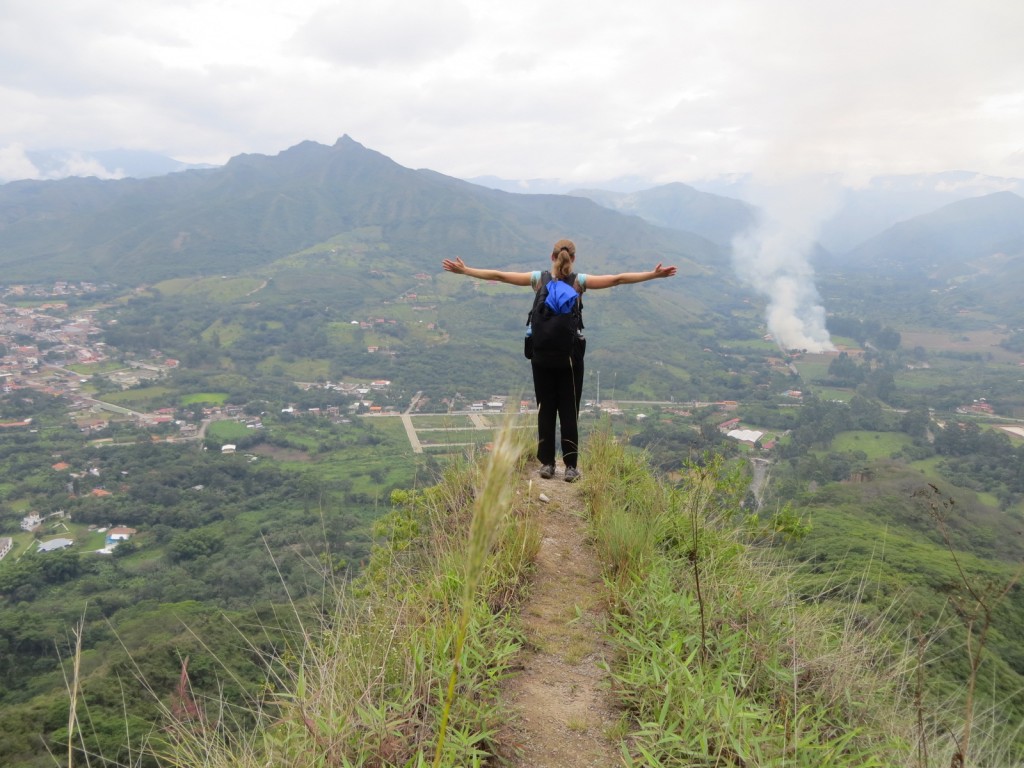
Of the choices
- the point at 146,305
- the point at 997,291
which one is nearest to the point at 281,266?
the point at 146,305

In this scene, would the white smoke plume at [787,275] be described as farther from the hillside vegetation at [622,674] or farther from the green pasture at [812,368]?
the hillside vegetation at [622,674]

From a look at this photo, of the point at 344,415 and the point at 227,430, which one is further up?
the point at 344,415

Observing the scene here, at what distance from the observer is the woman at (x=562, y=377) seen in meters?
4.22

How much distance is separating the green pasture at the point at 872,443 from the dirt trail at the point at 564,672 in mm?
48955

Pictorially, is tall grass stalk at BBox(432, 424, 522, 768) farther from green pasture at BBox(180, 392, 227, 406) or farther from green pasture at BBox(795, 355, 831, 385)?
green pasture at BBox(795, 355, 831, 385)

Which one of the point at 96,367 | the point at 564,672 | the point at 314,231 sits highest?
the point at 314,231

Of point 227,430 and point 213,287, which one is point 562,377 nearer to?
point 227,430

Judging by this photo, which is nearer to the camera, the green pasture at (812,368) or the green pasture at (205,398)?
the green pasture at (205,398)

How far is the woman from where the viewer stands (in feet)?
13.9

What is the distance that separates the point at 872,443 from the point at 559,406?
178ft

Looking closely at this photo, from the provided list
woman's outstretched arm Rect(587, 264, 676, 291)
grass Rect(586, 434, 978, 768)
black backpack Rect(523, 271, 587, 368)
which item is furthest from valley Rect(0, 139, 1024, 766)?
woman's outstretched arm Rect(587, 264, 676, 291)

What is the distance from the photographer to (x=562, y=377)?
443 centimetres

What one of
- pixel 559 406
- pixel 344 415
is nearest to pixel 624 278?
pixel 559 406

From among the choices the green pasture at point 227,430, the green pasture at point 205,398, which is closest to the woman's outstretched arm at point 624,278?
the green pasture at point 227,430
